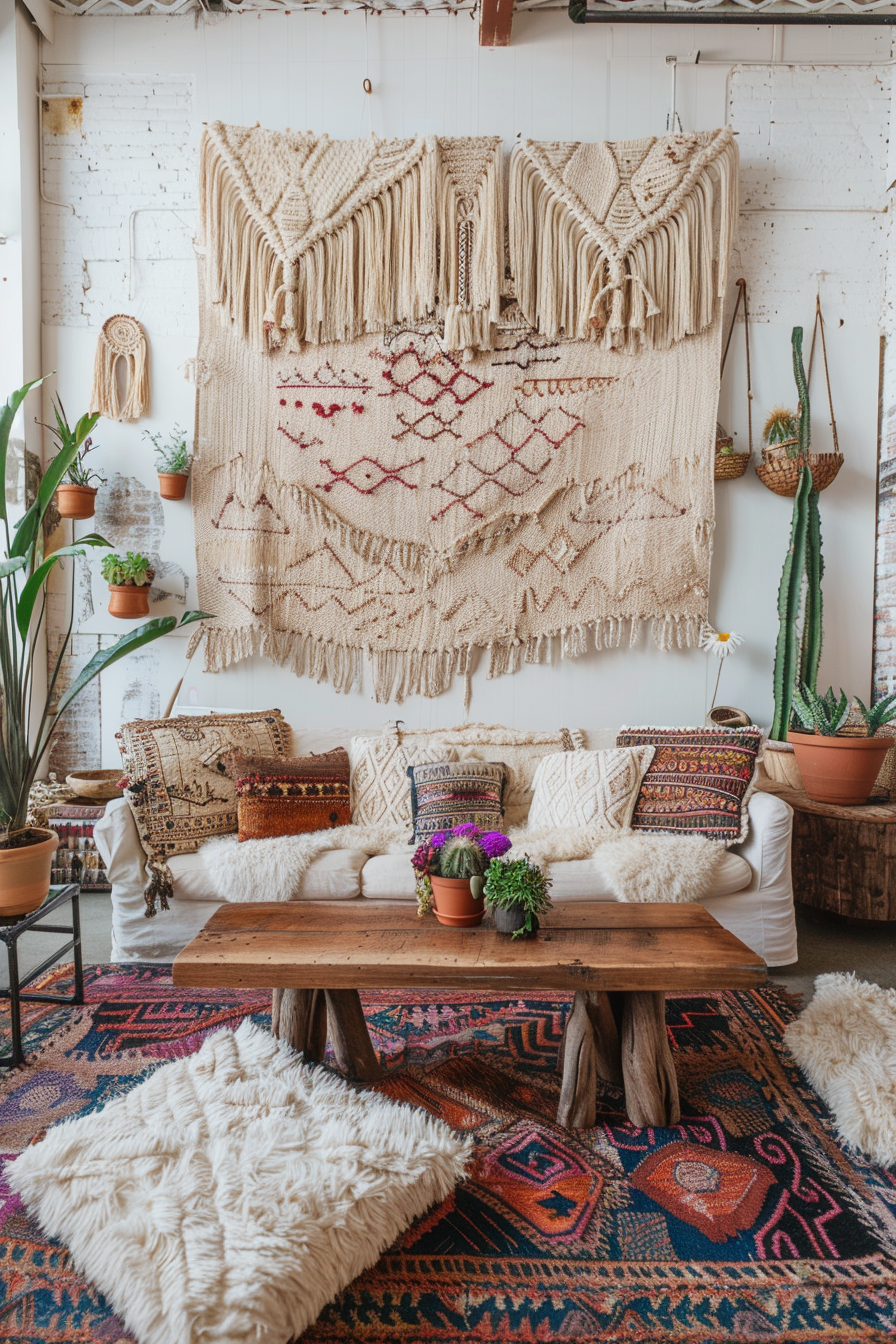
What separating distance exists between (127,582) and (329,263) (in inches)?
61.8

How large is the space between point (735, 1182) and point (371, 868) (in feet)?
4.28

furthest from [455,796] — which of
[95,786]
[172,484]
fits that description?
[172,484]

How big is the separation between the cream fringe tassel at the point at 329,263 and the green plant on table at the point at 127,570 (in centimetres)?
109

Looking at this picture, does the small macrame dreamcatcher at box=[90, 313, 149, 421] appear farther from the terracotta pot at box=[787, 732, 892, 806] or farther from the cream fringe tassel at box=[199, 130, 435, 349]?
the terracotta pot at box=[787, 732, 892, 806]

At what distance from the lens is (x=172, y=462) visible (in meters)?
3.37

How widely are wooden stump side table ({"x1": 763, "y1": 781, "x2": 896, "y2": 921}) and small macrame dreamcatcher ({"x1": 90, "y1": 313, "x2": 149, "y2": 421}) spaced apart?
10.4 feet

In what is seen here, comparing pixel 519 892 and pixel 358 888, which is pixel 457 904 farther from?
pixel 358 888

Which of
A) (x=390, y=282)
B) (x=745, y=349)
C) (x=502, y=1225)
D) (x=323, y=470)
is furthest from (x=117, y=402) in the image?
(x=502, y=1225)

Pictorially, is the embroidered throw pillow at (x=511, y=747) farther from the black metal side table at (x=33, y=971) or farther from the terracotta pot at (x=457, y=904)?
the black metal side table at (x=33, y=971)

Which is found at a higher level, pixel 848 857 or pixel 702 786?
pixel 702 786

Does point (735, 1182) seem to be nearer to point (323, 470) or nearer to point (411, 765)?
point (411, 765)

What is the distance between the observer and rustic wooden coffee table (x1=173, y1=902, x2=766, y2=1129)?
1.62m

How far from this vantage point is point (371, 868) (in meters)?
2.51

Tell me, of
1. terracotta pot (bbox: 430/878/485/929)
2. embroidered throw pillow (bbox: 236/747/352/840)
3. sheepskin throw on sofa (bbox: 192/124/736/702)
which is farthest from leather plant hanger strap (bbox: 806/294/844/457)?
terracotta pot (bbox: 430/878/485/929)
